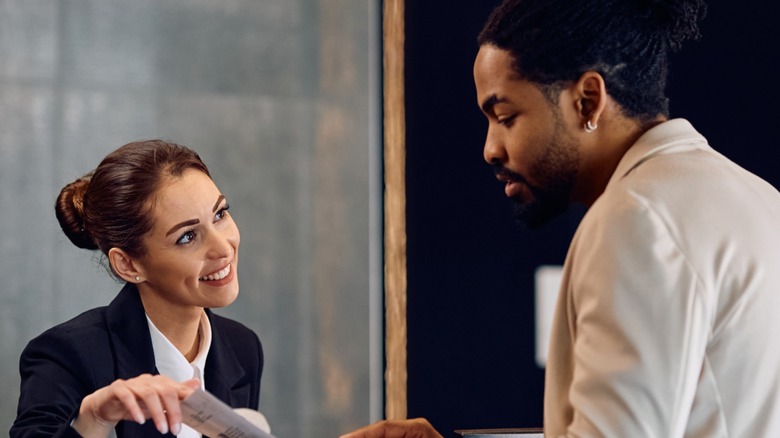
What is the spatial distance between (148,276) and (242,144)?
3.83ft

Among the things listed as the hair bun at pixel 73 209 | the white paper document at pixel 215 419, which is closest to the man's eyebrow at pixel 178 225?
the hair bun at pixel 73 209

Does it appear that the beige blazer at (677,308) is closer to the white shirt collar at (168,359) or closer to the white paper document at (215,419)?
the white paper document at (215,419)

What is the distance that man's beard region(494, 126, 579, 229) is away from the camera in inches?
57.7

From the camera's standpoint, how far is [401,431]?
189 cm

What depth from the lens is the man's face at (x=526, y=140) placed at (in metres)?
1.47

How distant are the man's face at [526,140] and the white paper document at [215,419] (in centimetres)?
55

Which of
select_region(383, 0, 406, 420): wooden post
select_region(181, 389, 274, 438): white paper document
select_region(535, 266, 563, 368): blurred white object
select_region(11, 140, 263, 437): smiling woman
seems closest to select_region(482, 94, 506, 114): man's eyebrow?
select_region(181, 389, 274, 438): white paper document

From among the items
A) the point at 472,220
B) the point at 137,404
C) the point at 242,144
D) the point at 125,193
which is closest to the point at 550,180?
the point at 137,404

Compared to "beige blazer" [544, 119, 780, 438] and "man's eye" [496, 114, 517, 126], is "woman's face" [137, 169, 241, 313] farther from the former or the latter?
"beige blazer" [544, 119, 780, 438]

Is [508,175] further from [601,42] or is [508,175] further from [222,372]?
[222,372]

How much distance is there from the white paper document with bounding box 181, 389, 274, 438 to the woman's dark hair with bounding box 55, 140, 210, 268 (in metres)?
0.90

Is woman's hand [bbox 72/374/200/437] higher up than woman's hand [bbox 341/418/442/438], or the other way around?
woman's hand [bbox 72/374/200/437]

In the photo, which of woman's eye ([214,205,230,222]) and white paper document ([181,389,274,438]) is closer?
white paper document ([181,389,274,438])

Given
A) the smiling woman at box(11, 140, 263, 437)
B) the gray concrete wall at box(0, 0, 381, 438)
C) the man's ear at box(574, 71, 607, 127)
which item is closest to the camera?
the man's ear at box(574, 71, 607, 127)
